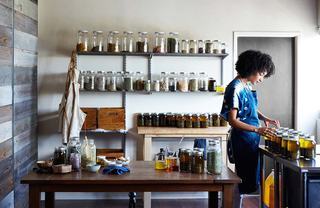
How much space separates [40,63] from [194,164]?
2980mm

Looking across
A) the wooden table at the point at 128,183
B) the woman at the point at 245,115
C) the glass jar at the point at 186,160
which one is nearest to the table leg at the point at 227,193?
the wooden table at the point at 128,183

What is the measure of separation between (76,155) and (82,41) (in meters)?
2.55

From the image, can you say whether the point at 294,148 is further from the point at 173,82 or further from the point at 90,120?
the point at 90,120

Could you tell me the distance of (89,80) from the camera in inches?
200

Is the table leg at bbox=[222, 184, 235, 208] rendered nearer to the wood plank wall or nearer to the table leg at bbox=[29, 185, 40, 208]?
the table leg at bbox=[29, 185, 40, 208]

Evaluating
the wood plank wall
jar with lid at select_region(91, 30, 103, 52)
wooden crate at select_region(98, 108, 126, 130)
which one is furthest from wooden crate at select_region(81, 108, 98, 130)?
jar with lid at select_region(91, 30, 103, 52)

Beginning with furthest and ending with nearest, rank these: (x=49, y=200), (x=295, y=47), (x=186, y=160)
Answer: (x=295, y=47) → (x=49, y=200) → (x=186, y=160)

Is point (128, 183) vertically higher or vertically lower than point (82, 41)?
lower

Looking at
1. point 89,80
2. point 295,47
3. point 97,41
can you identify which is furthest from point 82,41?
point 295,47

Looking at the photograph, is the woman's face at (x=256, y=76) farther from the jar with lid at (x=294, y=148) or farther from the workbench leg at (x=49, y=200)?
the workbench leg at (x=49, y=200)

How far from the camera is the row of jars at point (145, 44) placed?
510 centimetres

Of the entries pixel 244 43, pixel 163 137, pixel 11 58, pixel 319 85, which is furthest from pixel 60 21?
pixel 319 85

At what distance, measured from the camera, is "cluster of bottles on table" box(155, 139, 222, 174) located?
2.81m

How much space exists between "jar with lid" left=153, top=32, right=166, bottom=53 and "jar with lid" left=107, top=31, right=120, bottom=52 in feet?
1.44
